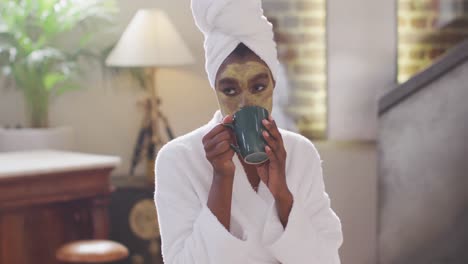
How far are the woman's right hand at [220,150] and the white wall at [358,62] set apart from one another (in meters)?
3.76

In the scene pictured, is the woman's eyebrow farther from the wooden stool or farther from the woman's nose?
the wooden stool

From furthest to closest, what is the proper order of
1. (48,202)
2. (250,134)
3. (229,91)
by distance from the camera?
(48,202) → (229,91) → (250,134)

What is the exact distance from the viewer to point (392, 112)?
4387 millimetres

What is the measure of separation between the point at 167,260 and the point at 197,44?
385 centimetres

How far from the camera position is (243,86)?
4.59 ft

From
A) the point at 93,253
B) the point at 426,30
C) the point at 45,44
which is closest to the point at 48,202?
the point at 93,253

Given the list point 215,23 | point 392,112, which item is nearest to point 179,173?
point 215,23

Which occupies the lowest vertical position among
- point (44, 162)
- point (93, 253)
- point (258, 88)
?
point (93, 253)

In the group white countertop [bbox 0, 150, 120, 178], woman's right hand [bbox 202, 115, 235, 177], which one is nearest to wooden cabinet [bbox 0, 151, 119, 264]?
white countertop [bbox 0, 150, 120, 178]

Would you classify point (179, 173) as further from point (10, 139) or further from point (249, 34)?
point (10, 139)

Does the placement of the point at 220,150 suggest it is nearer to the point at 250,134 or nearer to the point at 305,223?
the point at 250,134

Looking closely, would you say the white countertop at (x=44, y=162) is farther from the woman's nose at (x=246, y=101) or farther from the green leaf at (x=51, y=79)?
the woman's nose at (x=246, y=101)

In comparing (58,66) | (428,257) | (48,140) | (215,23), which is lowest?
(428,257)

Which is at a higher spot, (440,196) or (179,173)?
(179,173)
